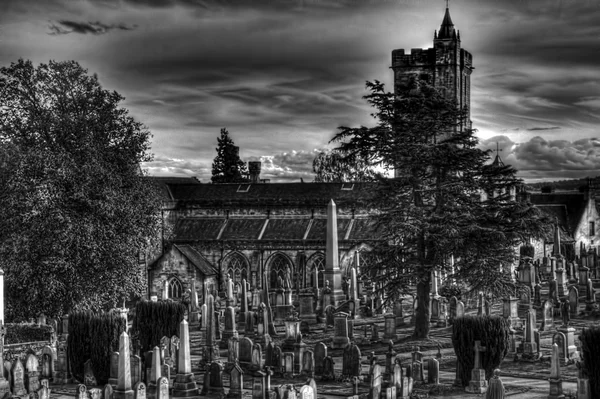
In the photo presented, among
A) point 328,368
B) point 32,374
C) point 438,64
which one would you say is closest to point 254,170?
point 438,64

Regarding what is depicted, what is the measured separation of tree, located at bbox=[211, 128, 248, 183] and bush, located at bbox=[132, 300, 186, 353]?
55.9 metres

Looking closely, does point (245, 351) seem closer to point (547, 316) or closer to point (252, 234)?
point (547, 316)

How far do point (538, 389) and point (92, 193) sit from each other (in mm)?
18863

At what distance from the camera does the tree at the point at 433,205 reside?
2891 cm

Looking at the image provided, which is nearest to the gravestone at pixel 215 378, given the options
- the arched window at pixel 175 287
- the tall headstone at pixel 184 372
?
the tall headstone at pixel 184 372

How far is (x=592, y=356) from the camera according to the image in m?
18.8

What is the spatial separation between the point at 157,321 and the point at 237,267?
25.2 metres

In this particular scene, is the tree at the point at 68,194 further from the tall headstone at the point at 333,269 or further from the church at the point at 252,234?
the church at the point at 252,234

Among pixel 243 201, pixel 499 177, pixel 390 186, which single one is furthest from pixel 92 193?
pixel 243 201

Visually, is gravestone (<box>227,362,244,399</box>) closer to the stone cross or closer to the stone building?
the stone cross

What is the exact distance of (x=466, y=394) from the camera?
21594mm

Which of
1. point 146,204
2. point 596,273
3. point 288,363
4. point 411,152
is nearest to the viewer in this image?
point 288,363

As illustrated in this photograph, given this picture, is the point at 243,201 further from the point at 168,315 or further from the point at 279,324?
the point at 168,315

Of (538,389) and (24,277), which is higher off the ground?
(24,277)
